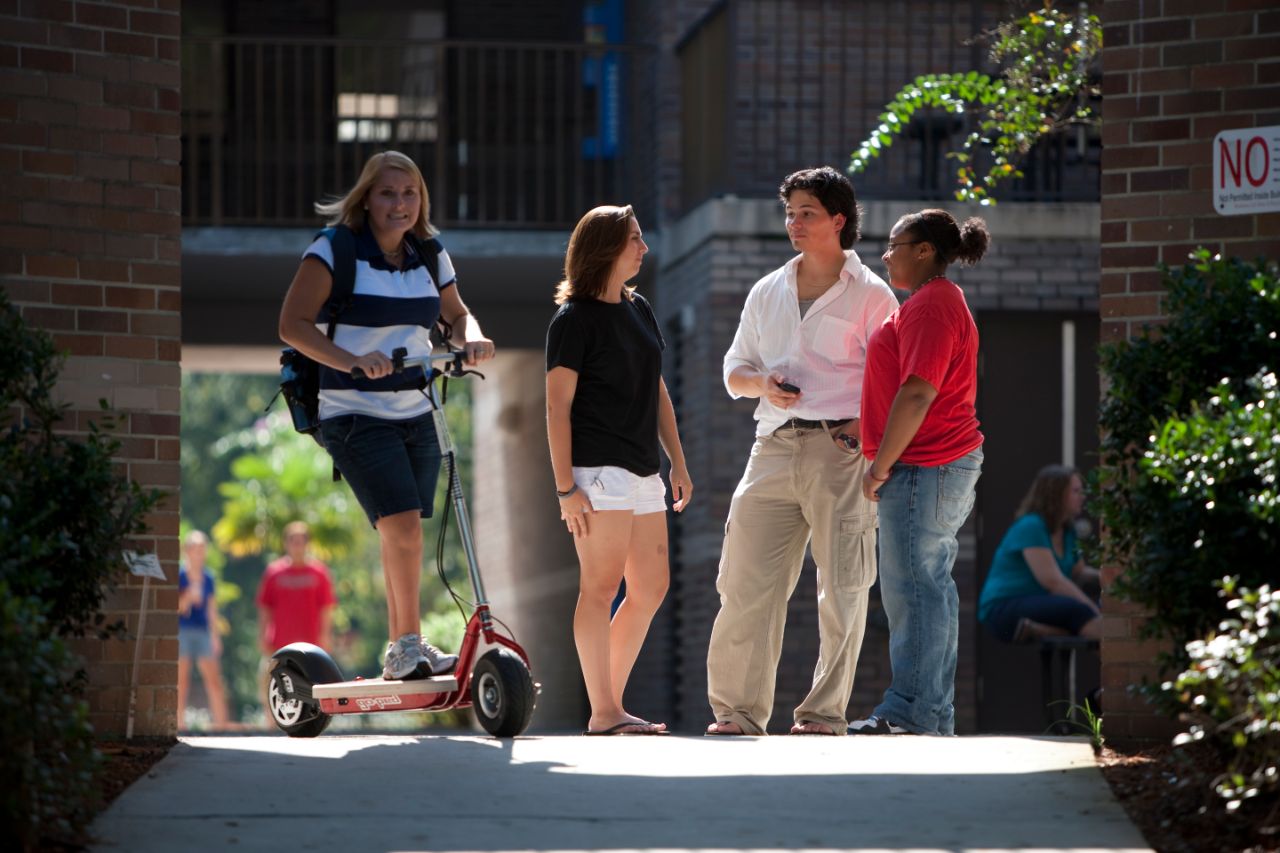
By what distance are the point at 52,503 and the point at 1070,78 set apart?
5.65 meters

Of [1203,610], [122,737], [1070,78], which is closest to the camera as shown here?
[1203,610]

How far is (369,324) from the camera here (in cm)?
684

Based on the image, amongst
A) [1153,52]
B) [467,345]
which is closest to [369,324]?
[467,345]

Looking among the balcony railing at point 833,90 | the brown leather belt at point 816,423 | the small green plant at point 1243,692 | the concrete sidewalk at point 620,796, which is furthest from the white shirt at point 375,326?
the balcony railing at point 833,90

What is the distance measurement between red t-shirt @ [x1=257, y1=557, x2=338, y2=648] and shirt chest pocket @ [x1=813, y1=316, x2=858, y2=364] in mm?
11239

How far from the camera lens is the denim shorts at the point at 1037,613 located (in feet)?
33.0

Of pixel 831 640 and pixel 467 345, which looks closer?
pixel 467 345

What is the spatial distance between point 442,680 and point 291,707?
0.73 m

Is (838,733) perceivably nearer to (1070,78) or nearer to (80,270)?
(80,270)

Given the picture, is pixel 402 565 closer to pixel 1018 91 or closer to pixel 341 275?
pixel 341 275

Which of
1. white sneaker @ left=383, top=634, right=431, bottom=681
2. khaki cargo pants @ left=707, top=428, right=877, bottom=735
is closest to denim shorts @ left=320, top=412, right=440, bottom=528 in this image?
white sneaker @ left=383, top=634, right=431, bottom=681

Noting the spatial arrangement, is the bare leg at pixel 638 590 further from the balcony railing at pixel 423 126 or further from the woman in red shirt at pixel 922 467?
the balcony railing at pixel 423 126

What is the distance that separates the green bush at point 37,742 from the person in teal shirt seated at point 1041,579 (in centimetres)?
597

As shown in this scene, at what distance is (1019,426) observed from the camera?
47.9ft
